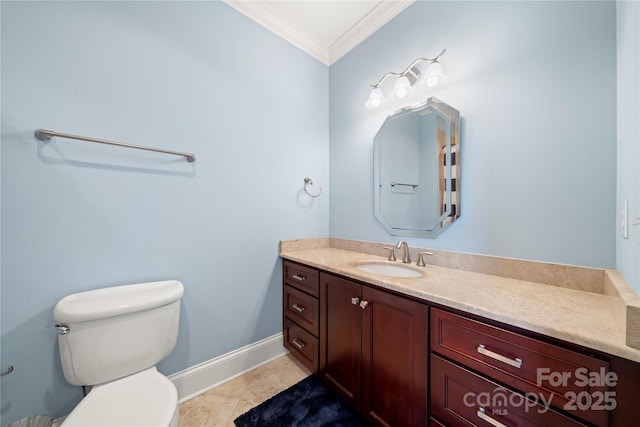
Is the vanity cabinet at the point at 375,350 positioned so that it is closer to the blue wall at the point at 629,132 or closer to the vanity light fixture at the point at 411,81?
the blue wall at the point at 629,132

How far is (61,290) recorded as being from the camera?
1.05 metres

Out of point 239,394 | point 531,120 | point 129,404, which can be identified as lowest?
point 239,394

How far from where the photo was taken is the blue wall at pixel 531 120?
0.93m

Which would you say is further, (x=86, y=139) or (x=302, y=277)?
(x=302, y=277)

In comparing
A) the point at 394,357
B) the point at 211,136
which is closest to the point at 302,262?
the point at 394,357

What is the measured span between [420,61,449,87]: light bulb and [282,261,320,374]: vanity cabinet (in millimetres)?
1368

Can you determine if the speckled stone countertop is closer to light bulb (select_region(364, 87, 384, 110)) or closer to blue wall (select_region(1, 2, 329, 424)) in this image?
blue wall (select_region(1, 2, 329, 424))

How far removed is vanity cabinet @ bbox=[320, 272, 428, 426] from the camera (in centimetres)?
95

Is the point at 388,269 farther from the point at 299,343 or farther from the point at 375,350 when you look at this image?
the point at 299,343

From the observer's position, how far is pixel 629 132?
746 millimetres

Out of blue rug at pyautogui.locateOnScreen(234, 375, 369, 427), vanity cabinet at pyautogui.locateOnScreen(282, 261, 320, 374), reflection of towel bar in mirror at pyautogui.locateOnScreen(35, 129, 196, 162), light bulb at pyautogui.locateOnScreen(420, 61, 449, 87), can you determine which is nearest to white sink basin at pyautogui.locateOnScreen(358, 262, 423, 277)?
vanity cabinet at pyautogui.locateOnScreen(282, 261, 320, 374)

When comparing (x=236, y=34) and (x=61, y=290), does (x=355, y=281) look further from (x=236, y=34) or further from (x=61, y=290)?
(x=236, y=34)

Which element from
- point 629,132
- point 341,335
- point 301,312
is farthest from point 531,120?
point 301,312

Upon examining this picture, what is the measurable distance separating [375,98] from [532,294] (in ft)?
4.85
